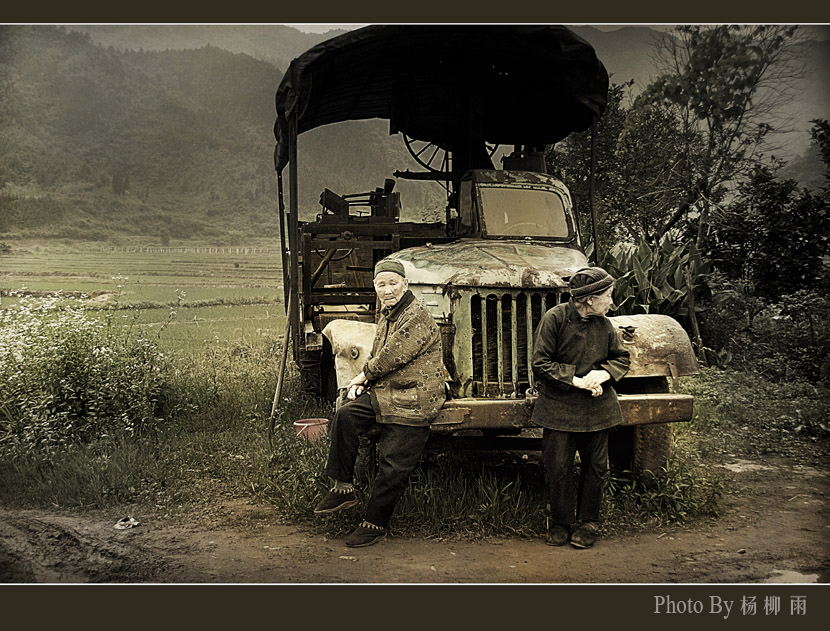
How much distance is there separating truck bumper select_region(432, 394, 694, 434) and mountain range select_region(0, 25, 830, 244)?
2.09 metres

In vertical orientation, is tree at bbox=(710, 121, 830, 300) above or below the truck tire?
above

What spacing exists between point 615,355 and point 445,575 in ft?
5.34

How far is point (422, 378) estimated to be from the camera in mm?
4512

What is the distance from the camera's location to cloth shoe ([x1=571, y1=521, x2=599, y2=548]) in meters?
4.59

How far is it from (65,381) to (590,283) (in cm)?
467

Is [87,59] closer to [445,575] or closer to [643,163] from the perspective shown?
[445,575]

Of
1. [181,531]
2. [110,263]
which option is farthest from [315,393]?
[181,531]

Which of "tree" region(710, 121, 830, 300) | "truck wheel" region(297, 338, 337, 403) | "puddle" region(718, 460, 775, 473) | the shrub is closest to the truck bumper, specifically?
"puddle" region(718, 460, 775, 473)

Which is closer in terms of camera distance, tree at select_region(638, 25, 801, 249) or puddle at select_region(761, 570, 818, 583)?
puddle at select_region(761, 570, 818, 583)

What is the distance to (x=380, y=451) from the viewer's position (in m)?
4.55

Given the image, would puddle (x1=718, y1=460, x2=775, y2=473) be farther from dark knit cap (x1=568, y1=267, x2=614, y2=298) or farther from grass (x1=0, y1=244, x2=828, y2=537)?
dark knit cap (x1=568, y1=267, x2=614, y2=298)

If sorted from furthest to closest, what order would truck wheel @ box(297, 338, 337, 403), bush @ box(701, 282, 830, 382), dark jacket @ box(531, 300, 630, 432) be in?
truck wheel @ box(297, 338, 337, 403)
bush @ box(701, 282, 830, 382)
dark jacket @ box(531, 300, 630, 432)

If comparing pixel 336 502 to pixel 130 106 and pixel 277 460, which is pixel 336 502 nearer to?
pixel 277 460

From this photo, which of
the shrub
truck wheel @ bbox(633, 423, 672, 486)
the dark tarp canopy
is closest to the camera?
truck wheel @ bbox(633, 423, 672, 486)
